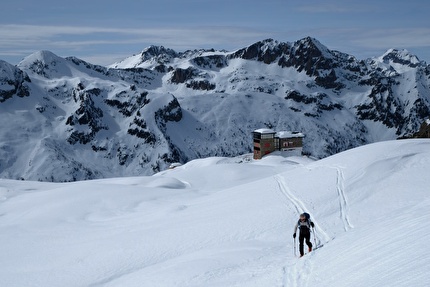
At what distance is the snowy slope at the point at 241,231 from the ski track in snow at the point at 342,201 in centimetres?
7

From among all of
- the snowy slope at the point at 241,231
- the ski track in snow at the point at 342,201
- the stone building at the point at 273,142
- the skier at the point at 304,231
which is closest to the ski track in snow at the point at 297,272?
the snowy slope at the point at 241,231

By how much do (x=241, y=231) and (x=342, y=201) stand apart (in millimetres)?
6346

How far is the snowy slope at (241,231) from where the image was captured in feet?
49.2

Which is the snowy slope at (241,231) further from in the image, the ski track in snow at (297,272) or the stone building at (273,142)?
the stone building at (273,142)

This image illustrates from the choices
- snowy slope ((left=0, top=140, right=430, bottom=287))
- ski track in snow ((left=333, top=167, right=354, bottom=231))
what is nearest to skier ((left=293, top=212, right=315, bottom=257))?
snowy slope ((left=0, top=140, right=430, bottom=287))

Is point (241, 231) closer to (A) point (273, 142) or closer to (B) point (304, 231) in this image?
(B) point (304, 231)

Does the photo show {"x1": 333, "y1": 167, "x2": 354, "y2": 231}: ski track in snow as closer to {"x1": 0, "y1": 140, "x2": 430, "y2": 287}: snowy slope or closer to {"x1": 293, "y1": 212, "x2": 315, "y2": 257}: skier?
{"x1": 0, "y1": 140, "x2": 430, "y2": 287}: snowy slope

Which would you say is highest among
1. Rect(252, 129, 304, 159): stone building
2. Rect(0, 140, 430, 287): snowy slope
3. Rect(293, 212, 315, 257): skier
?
Rect(293, 212, 315, 257): skier

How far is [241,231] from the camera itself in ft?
80.3

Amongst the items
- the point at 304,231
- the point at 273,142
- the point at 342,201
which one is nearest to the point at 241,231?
the point at 342,201

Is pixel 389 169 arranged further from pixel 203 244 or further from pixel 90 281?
pixel 90 281

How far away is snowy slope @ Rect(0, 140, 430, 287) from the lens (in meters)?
15.0

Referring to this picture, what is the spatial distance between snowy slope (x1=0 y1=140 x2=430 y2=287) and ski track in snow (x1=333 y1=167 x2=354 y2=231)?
7 cm

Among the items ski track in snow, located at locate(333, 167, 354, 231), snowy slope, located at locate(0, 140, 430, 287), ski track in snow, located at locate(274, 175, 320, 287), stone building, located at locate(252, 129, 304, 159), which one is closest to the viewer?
ski track in snow, located at locate(274, 175, 320, 287)
